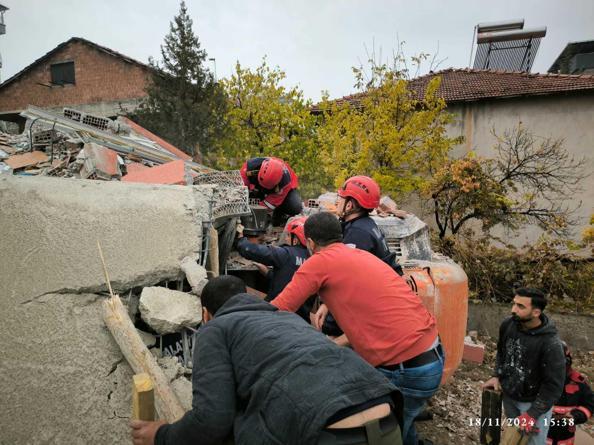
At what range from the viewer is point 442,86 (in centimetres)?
1509

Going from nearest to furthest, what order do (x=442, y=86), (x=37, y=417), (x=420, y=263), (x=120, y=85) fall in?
(x=37, y=417) < (x=420, y=263) < (x=442, y=86) < (x=120, y=85)

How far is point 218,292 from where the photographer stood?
1.78 metres

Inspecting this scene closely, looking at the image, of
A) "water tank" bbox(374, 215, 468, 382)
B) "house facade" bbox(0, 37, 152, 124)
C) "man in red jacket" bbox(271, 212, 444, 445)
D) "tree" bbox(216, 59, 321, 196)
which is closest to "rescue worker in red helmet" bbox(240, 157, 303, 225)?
"water tank" bbox(374, 215, 468, 382)

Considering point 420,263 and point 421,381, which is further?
point 420,263

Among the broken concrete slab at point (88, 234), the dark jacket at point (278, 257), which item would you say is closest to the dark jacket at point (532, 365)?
the dark jacket at point (278, 257)

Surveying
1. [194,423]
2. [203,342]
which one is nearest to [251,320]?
[203,342]

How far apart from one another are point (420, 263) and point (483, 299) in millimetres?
4170

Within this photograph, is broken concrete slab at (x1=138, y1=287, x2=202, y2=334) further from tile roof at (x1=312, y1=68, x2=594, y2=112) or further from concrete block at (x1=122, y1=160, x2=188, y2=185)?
tile roof at (x1=312, y1=68, x2=594, y2=112)

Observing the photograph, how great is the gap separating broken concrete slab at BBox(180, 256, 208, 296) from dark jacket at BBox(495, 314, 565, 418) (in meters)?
2.69

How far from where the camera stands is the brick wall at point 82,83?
19.4 m

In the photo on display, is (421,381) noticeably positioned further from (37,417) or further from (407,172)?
(407,172)

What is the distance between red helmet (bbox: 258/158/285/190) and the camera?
4680 mm

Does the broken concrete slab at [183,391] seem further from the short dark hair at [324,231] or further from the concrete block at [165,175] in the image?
the concrete block at [165,175]

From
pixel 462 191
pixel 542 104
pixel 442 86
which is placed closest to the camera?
pixel 462 191
